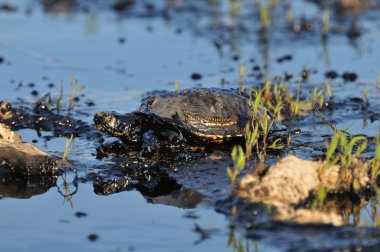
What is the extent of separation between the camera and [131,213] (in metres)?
5.74

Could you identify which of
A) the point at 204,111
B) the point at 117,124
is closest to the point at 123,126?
the point at 117,124

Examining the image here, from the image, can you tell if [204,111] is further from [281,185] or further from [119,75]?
[119,75]

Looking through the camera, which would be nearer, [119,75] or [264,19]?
[119,75]

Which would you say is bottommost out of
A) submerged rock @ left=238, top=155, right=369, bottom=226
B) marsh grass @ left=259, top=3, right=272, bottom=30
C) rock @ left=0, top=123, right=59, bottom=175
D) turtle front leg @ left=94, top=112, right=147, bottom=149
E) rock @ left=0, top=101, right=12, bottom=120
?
submerged rock @ left=238, top=155, right=369, bottom=226

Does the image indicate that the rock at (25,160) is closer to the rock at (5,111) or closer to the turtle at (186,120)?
the turtle at (186,120)

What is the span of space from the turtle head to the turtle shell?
165 millimetres

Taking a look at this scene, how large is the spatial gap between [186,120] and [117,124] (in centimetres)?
67

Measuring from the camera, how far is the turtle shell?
6906mm

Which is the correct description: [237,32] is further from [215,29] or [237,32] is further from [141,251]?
[141,251]

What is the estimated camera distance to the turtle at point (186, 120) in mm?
6918

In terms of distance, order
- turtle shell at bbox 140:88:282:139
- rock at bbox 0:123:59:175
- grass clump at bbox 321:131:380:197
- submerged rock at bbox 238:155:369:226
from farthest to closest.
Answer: turtle shell at bbox 140:88:282:139 → rock at bbox 0:123:59:175 → grass clump at bbox 321:131:380:197 → submerged rock at bbox 238:155:369:226

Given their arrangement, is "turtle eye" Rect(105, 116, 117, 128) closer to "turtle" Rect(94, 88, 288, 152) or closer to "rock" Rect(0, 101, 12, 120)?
"turtle" Rect(94, 88, 288, 152)

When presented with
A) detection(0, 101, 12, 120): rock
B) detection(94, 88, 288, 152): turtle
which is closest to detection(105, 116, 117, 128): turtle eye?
detection(94, 88, 288, 152): turtle

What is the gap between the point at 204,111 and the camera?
6.98 metres
